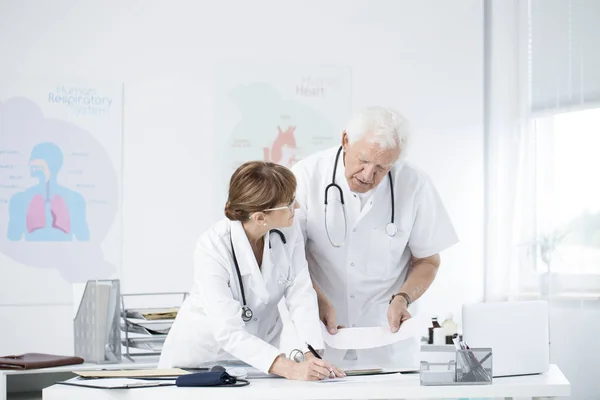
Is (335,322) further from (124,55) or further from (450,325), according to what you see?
(124,55)

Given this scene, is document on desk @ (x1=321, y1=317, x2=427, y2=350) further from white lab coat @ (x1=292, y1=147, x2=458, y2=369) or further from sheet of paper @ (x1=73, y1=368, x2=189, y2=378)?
sheet of paper @ (x1=73, y1=368, x2=189, y2=378)

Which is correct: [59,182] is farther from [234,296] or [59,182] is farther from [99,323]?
[234,296]

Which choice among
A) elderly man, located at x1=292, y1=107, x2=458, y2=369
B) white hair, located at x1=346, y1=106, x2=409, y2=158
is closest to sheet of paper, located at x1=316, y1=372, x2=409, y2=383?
elderly man, located at x1=292, y1=107, x2=458, y2=369

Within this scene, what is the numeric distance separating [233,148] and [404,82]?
3.33 feet

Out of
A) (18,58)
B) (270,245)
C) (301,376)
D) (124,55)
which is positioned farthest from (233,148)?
(301,376)

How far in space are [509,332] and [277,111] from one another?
243cm

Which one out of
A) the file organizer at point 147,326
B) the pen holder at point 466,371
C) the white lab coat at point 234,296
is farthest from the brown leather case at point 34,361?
the pen holder at point 466,371

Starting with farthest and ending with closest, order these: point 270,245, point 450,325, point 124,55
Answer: point 124,55 < point 450,325 < point 270,245

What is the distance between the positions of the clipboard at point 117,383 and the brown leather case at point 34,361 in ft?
3.40

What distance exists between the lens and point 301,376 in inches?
82.4

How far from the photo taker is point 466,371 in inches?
80.0

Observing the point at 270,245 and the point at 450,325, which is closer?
the point at 270,245

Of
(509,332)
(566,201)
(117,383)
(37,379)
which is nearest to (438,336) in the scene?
→ (566,201)

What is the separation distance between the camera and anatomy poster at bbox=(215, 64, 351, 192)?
430 centimetres
